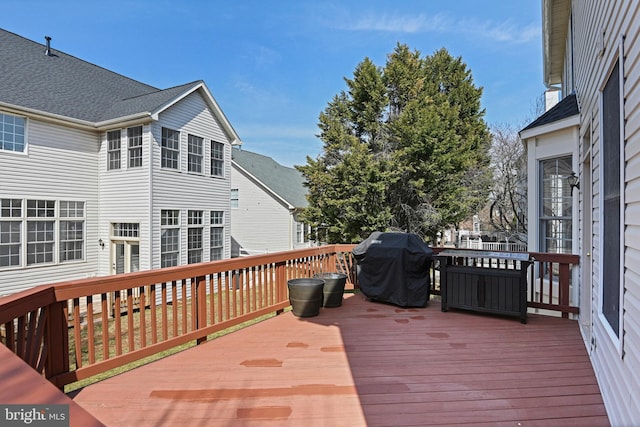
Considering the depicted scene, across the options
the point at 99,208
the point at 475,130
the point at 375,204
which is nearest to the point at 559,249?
the point at 375,204

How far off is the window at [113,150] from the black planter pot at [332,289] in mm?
8136

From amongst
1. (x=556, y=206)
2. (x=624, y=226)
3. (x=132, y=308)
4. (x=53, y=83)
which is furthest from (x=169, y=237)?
(x=624, y=226)

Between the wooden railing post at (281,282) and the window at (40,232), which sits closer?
the wooden railing post at (281,282)

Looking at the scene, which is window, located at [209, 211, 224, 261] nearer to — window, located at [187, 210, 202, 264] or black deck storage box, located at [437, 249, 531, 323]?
window, located at [187, 210, 202, 264]

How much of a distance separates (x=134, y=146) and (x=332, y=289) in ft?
25.8

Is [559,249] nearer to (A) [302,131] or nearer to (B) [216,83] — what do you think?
(B) [216,83]

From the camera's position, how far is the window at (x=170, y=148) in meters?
10.1

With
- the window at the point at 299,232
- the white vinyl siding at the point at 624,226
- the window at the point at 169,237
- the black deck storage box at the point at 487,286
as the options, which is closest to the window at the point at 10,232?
the window at the point at 169,237

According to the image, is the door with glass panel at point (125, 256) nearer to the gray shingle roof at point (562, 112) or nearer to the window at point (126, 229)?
the window at point (126, 229)

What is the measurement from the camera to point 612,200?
2373 millimetres

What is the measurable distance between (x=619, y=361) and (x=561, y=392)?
0.84 m

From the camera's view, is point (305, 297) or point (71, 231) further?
point (71, 231)

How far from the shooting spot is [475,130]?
59.5 ft

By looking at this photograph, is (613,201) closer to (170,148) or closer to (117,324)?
(117,324)
